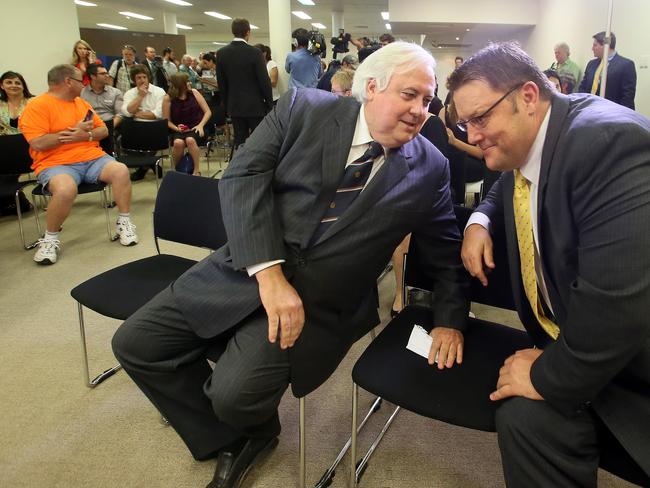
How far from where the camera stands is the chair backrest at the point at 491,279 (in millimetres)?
1575

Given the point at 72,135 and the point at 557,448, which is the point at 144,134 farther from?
the point at 557,448

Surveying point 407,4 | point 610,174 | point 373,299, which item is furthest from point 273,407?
point 407,4

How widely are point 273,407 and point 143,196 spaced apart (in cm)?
437

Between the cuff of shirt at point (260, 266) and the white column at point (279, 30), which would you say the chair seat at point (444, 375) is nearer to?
the cuff of shirt at point (260, 266)

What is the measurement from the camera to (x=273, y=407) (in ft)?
4.79

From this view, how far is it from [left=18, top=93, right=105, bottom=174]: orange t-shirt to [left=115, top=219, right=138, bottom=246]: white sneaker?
545 mm

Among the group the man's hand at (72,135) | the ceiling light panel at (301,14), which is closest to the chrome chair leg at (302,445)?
the man's hand at (72,135)

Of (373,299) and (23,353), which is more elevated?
(373,299)

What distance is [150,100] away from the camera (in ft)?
18.6

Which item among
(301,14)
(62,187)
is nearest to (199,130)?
(62,187)

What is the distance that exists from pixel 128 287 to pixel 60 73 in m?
2.37

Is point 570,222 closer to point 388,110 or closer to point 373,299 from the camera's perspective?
point 388,110

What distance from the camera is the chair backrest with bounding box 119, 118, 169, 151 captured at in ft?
16.0

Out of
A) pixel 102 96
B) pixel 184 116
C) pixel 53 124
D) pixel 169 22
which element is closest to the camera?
pixel 53 124
